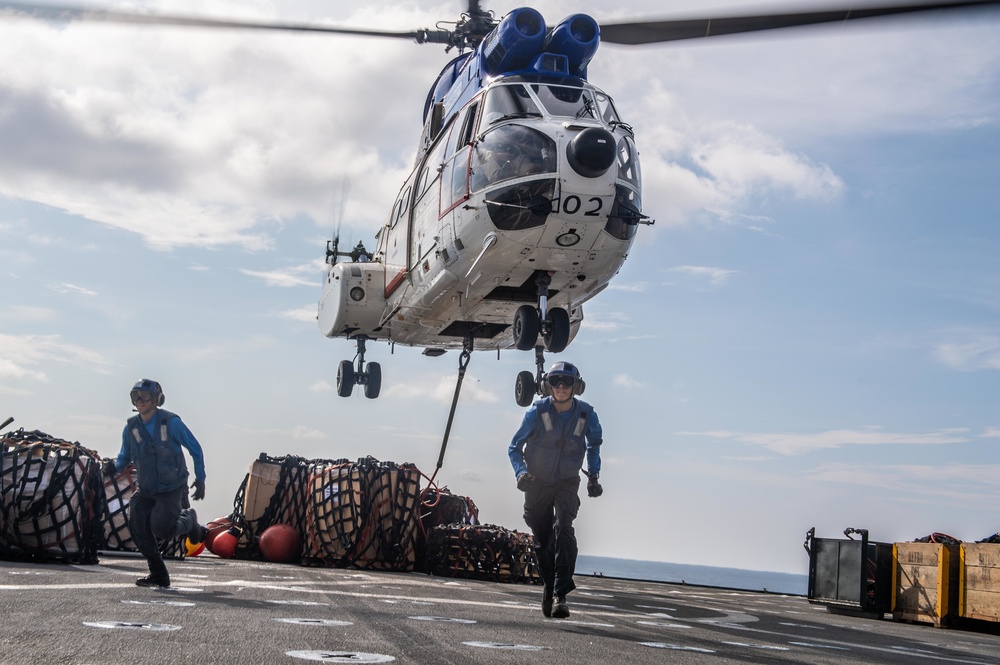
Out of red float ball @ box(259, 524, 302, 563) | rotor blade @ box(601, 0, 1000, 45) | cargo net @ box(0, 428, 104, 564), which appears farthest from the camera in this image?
red float ball @ box(259, 524, 302, 563)

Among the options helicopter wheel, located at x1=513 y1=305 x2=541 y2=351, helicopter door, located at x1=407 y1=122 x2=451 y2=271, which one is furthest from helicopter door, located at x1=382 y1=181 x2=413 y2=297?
helicopter wheel, located at x1=513 y1=305 x2=541 y2=351

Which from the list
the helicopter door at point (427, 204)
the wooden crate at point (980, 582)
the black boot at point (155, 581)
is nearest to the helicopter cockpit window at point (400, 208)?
the helicopter door at point (427, 204)

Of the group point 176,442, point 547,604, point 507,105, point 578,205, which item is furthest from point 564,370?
point 507,105

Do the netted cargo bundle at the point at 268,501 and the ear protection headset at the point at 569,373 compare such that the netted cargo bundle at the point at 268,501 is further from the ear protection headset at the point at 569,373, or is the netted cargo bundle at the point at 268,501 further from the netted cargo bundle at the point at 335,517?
the ear protection headset at the point at 569,373

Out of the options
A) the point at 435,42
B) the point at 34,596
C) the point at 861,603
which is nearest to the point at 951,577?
the point at 861,603

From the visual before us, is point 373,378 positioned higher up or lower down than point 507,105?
lower down

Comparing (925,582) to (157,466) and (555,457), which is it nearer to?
(555,457)

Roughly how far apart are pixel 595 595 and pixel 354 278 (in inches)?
327

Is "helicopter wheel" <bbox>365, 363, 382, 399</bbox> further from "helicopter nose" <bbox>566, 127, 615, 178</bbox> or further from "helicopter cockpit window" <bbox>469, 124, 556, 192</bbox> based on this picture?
"helicopter nose" <bbox>566, 127, 615, 178</bbox>

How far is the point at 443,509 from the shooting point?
57.4ft

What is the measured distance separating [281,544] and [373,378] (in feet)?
18.3

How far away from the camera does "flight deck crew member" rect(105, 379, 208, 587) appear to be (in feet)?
30.1

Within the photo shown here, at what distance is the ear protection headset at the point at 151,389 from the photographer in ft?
30.5

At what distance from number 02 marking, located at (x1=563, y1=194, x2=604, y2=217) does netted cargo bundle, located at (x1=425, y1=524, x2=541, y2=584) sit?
17.0 feet
